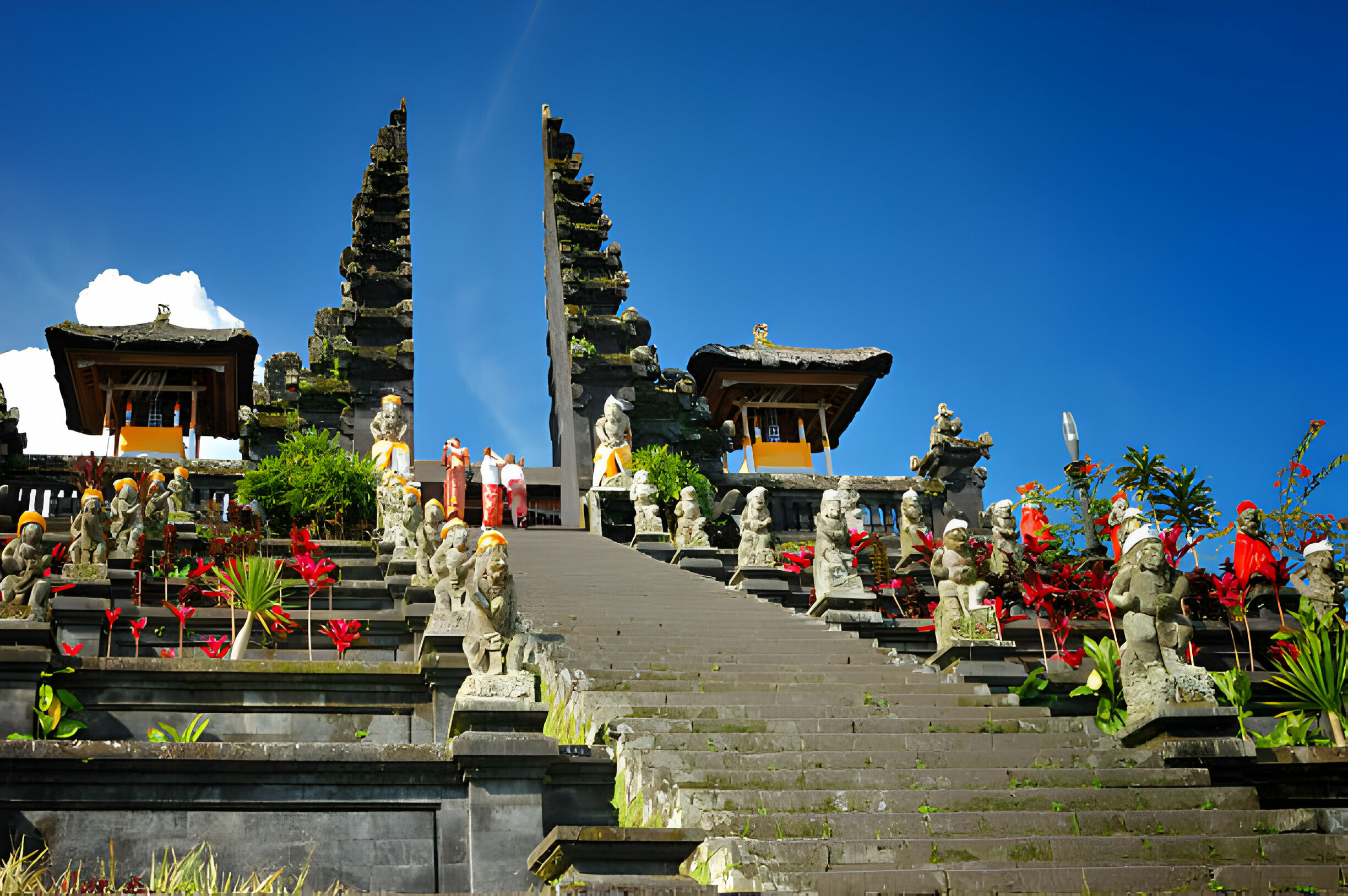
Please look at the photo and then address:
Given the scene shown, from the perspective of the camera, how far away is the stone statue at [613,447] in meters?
24.4

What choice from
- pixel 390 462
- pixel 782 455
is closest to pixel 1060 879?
pixel 390 462

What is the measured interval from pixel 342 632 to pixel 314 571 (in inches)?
52.5

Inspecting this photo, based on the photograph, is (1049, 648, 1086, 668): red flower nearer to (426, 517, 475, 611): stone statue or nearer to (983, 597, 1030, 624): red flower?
(983, 597, 1030, 624): red flower

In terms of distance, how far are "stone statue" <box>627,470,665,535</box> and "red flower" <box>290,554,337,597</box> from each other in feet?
23.9

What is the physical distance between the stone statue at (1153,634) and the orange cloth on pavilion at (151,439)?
2649 centimetres

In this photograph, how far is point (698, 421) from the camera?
28.6 metres

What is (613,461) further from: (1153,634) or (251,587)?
(1153,634)

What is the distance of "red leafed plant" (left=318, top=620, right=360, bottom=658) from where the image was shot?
13.1 metres

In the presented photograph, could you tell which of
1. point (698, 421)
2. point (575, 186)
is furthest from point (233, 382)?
point (698, 421)

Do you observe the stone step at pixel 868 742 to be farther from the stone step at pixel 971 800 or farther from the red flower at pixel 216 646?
the red flower at pixel 216 646

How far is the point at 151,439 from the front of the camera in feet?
105

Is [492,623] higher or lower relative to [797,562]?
lower

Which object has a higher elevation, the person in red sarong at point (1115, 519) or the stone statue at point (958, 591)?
the person in red sarong at point (1115, 519)

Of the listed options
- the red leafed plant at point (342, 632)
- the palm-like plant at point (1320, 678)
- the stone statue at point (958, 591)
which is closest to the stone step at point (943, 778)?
the stone statue at point (958, 591)
